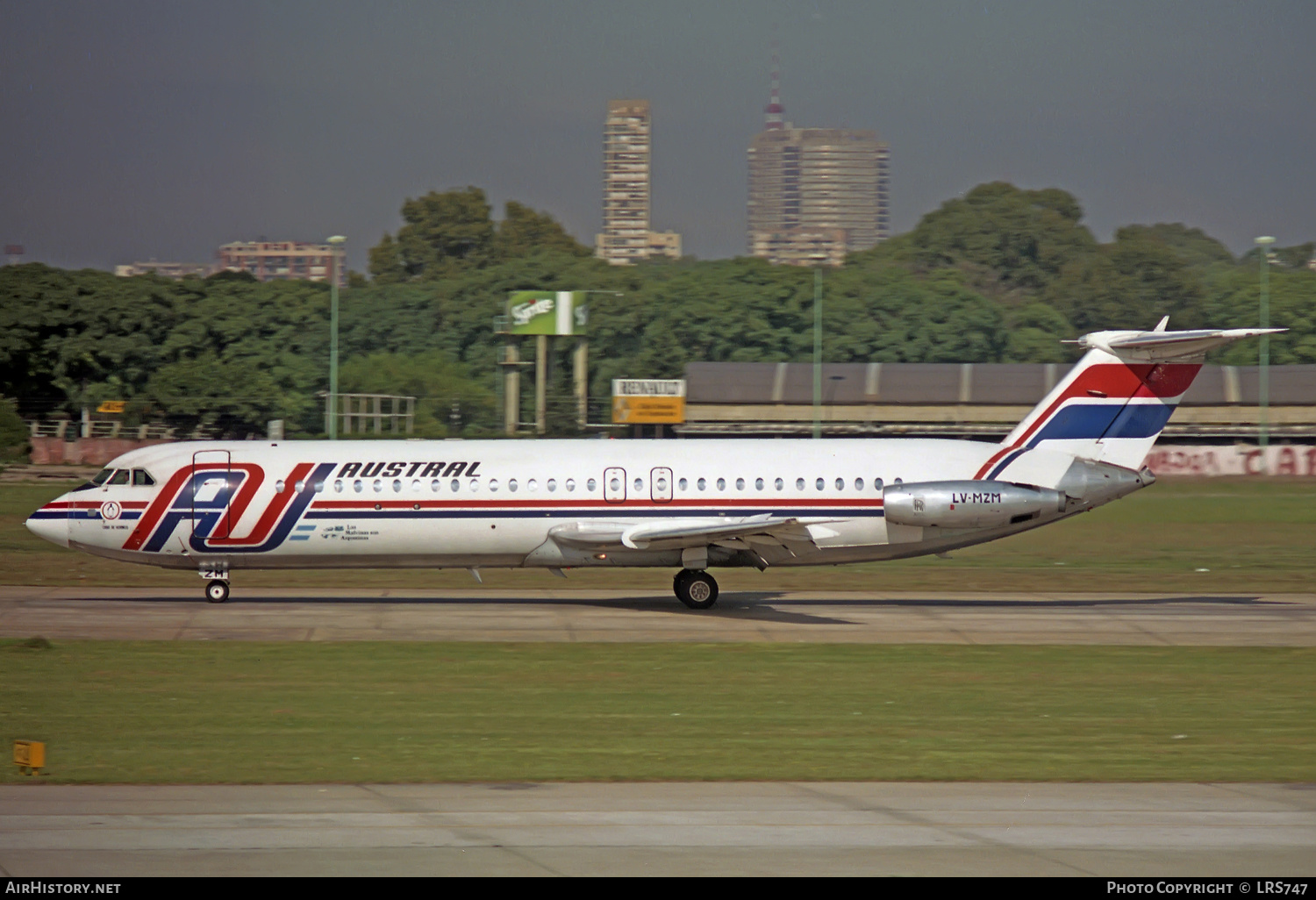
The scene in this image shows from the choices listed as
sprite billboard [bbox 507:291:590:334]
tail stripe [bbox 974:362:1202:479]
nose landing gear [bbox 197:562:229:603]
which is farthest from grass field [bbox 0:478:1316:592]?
sprite billboard [bbox 507:291:590:334]

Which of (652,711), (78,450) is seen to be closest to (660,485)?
(652,711)

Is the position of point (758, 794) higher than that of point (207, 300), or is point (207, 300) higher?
point (207, 300)

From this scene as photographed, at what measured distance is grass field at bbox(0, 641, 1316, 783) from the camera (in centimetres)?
1504

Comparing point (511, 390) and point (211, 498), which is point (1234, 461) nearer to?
point (511, 390)

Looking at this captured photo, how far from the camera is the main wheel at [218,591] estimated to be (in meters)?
27.8

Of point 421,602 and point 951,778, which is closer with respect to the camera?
point 951,778

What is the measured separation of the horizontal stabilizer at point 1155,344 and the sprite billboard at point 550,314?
58.0 metres

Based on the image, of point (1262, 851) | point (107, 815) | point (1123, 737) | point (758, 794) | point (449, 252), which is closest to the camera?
point (1262, 851)

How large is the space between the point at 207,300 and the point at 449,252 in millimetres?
63401

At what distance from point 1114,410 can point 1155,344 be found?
1467 mm

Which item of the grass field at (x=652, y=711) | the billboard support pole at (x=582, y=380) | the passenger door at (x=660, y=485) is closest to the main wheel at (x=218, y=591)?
the grass field at (x=652, y=711)

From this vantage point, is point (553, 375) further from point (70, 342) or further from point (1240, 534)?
point (1240, 534)

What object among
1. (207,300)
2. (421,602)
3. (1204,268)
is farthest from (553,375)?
(1204,268)

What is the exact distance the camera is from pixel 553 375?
98562 millimetres
